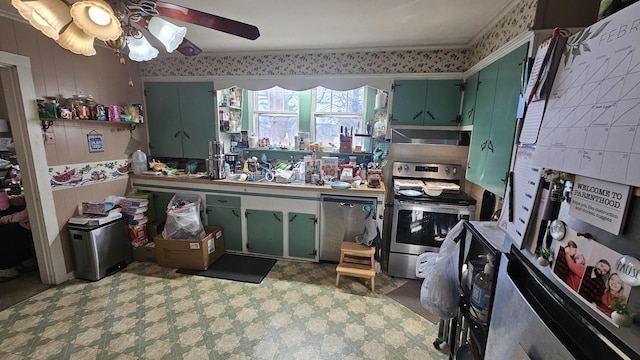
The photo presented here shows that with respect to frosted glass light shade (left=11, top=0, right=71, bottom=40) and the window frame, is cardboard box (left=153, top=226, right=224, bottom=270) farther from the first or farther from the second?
frosted glass light shade (left=11, top=0, right=71, bottom=40)

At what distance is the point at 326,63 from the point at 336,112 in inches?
25.2

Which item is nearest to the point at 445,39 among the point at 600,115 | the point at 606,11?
the point at 606,11

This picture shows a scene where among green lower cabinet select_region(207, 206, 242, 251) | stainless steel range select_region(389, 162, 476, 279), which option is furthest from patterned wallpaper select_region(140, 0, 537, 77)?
green lower cabinet select_region(207, 206, 242, 251)

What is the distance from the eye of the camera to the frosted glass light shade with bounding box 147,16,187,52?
4.35 feet

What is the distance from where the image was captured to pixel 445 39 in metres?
2.65

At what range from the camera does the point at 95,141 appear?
287cm

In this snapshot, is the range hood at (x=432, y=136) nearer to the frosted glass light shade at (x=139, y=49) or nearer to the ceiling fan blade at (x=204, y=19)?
the ceiling fan blade at (x=204, y=19)

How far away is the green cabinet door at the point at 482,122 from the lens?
2.09m

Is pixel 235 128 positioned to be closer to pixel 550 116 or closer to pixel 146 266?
pixel 146 266

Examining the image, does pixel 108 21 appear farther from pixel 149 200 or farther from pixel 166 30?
pixel 149 200

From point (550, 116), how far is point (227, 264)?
9.92ft

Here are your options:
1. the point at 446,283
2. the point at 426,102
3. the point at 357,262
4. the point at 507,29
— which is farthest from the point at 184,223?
the point at 507,29

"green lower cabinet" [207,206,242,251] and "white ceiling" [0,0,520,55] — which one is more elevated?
"white ceiling" [0,0,520,55]

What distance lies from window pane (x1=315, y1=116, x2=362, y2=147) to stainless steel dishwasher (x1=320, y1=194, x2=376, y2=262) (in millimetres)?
1008
